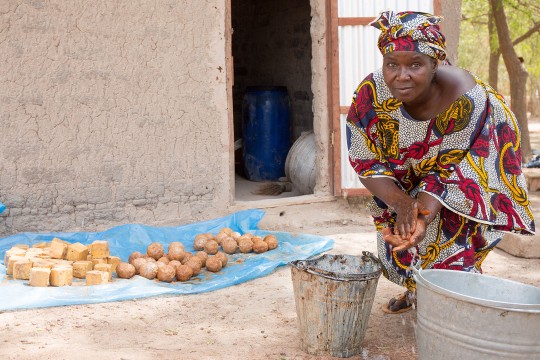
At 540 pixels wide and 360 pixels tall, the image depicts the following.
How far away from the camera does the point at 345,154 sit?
698 cm

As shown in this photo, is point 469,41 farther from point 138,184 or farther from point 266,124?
point 138,184

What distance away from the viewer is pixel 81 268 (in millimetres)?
4812

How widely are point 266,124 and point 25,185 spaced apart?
3.93m

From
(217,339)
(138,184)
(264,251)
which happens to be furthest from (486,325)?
(138,184)

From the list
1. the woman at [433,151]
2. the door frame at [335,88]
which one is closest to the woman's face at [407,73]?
the woman at [433,151]

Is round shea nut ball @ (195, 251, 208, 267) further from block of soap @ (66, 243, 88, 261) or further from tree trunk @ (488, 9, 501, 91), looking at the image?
tree trunk @ (488, 9, 501, 91)

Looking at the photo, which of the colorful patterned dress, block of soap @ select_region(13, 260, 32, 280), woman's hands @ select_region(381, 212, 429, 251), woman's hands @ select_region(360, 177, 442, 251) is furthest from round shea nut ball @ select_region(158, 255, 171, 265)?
woman's hands @ select_region(381, 212, 429, 251)

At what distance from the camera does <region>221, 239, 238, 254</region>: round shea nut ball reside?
5586mm

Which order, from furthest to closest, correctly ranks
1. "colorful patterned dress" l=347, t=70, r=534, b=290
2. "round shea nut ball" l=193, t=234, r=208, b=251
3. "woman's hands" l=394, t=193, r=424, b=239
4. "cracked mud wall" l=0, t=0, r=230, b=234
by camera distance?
"cracked mud wall" l=0, t=0, r=230, b=234 < "round shea nut ball" l=193, t=234, r=208, b=251 < "colorful patterned dress" l=347, t=70, r=534, b=290 < "woman's hands" l=394, t=193, r=424, b=239

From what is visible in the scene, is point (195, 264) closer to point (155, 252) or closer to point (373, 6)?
point (155, 252)

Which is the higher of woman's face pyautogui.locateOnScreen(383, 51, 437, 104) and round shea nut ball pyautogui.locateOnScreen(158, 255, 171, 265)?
woman's face pyautogui.locateOnScreen(383, 51, 437, 104)

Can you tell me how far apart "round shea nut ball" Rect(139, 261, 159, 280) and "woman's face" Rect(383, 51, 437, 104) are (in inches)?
91.4

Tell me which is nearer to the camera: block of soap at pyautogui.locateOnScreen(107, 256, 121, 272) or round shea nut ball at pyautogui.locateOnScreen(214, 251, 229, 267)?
block of soap at pyautogui.locateOnScreen(107, 256, 121, 272)

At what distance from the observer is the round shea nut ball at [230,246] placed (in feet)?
18.3
